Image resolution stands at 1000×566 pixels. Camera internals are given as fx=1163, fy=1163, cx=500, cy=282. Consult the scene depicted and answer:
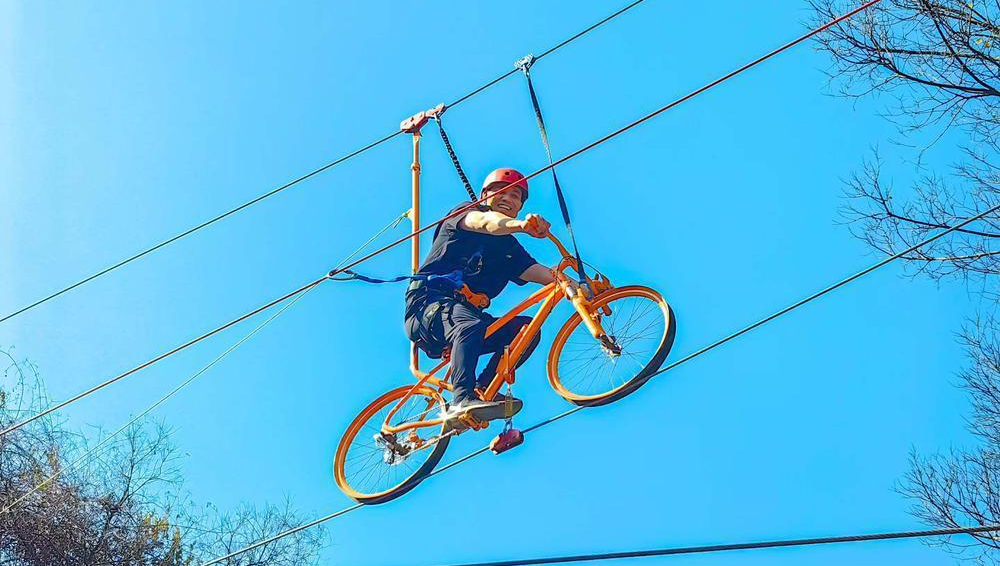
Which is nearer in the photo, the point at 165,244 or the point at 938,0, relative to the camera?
the point at 938,0

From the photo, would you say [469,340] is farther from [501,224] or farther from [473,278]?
[501,224]

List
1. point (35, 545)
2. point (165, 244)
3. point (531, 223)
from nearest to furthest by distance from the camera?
point (531, 223), point (165, 244), point (35, 545)

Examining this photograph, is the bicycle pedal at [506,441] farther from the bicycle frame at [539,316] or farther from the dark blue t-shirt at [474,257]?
the dark blue t-shirt at [474,257]

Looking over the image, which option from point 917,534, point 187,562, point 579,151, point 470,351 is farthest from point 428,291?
point 187,562

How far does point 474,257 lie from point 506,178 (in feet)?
1.70

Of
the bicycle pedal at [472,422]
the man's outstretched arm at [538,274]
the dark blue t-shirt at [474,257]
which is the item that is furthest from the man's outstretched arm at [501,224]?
the bicycle pedal at [472,422]

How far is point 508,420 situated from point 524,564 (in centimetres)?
97

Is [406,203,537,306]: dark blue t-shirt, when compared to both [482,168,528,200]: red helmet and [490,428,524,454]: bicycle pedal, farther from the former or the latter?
[490,428,524,454]: bicycle pedal

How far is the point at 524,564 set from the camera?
5.59 metres

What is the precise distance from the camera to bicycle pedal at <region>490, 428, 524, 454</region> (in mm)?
6250

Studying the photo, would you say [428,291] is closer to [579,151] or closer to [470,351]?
[470,351]

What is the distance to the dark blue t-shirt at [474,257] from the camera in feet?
22.3

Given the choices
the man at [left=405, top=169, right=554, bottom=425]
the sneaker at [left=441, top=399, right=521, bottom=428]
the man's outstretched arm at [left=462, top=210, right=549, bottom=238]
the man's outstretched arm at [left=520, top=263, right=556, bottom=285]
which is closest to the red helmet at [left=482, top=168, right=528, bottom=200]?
the man at [left=405, top=169, right=554, bottom=425]

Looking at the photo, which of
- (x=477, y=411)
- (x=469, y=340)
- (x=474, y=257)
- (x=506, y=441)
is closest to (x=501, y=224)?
(x=474, y=257)
